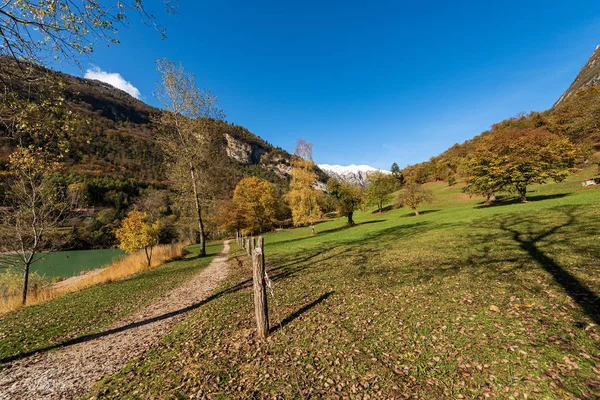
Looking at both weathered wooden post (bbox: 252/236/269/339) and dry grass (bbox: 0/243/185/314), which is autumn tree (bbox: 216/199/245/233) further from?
weathered wooden post (bbox: 252/236/269/339)

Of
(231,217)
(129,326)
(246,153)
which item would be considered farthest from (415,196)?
(246,153)

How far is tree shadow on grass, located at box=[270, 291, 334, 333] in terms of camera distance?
6.17 m

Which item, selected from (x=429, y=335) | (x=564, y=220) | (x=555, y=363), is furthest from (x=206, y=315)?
(x=564, y=220)

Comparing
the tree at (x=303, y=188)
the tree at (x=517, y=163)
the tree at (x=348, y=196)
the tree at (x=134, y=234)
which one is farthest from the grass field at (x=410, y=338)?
the tree at (x=348, y=196)

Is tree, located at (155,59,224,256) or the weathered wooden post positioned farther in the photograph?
tree, located at (155,59,224,256)

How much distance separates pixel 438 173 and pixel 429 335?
262 ft

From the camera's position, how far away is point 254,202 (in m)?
39.1

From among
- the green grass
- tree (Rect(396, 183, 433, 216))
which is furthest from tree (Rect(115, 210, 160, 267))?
tree (Rect(396, 183, 433, 216))

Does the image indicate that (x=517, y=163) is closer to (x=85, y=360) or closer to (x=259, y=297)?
(x=259, y=297)

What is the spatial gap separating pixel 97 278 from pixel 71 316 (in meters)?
8.66

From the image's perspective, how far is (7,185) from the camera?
11.6m

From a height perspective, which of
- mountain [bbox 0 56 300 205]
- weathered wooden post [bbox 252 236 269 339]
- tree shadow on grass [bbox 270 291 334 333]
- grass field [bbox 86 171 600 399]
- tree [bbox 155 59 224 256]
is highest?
mountain [bbox 0 56 300 205]

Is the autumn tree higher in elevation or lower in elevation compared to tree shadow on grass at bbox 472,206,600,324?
higher

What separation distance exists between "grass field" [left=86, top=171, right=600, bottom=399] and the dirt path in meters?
0.57
